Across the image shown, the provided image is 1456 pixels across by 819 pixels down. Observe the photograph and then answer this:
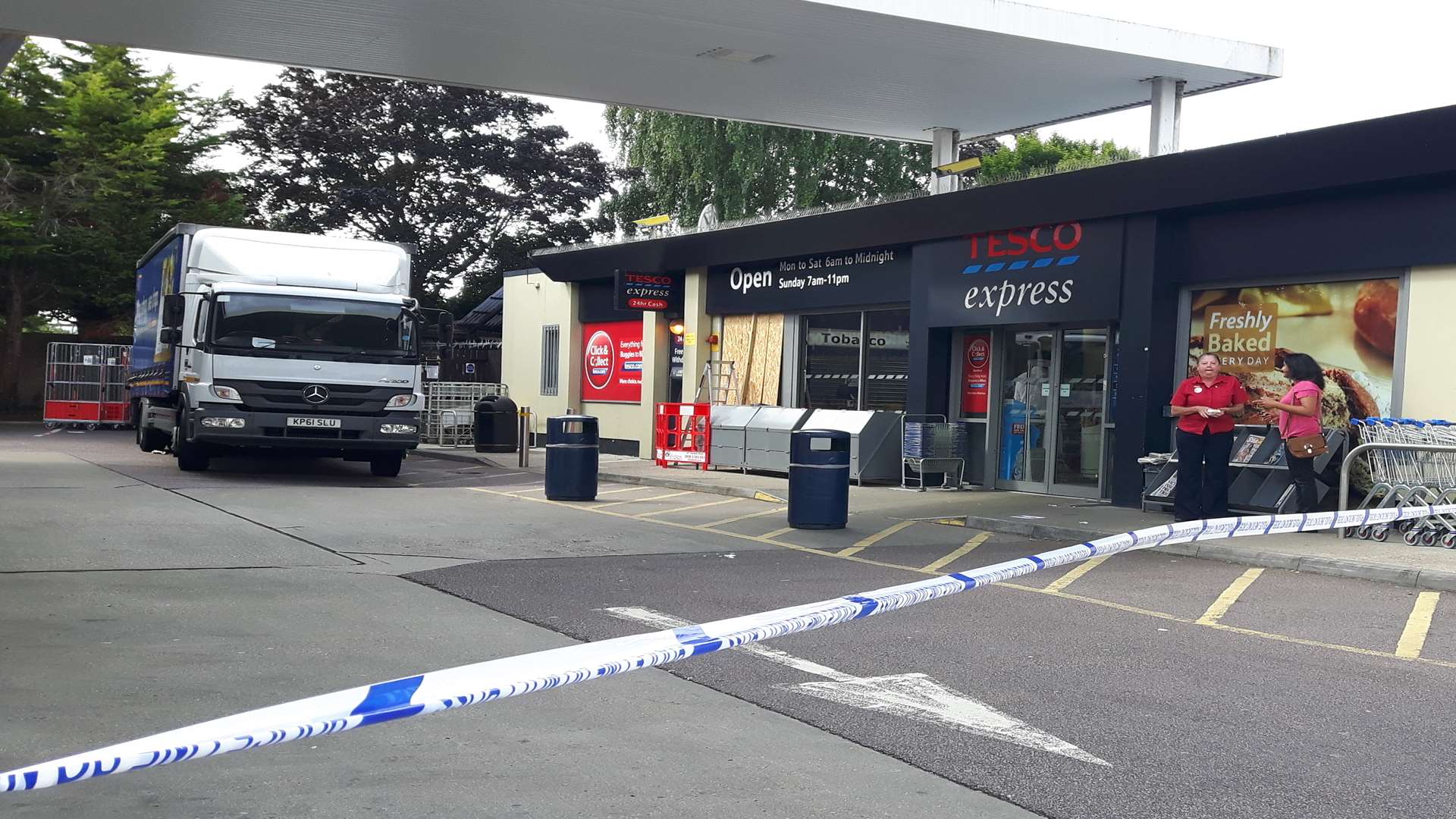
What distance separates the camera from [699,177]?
3694 centimetres

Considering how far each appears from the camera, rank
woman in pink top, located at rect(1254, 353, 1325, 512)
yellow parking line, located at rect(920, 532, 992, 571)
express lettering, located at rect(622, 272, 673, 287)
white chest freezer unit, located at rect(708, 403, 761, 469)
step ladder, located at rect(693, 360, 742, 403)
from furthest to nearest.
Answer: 1. express lettering, located at rect(622, 272, 673, 287)
2. step ladder, located at rect(693, 360, 742, 403)
3. white chest freezer unit, located at rect(708, 403, 761, 469)
4. woman in pink top, located at rect(1254, 353, 1325, 512)
5. yellow parking line, located at rect(920, 532, 992, 571)

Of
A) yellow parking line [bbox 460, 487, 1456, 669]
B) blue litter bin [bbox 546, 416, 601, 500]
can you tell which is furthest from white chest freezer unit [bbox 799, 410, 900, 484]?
yellow parking line [bbox 460, 487, 1456, 669]

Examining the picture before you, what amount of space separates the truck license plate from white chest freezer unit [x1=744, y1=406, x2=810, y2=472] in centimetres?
636

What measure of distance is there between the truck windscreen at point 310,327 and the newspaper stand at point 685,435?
5.17 metres

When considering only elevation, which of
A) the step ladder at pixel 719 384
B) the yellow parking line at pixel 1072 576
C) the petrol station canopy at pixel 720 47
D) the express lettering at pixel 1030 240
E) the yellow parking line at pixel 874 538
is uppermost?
the petrol station canopy at pixel 720 47

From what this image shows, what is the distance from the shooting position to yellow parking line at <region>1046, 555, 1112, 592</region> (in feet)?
31.2

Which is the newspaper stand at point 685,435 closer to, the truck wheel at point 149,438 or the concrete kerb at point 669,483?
the concrete kerb at point 669,483

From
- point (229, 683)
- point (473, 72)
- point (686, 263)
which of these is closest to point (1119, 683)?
point (229, 683)

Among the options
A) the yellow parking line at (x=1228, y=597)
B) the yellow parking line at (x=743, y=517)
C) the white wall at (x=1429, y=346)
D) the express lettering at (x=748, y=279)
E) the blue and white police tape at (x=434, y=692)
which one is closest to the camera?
the blue and white police tape at (x=434, y=692)

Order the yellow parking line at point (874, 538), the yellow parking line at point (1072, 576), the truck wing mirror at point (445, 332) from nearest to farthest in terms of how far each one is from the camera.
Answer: the yellow parking line at point (1072, 576) < the yellow parking line at point (874, 538) < the truck wing mirror at point (445, 332)

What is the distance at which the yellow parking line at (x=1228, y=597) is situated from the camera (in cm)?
831

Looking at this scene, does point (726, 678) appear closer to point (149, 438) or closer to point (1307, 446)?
point (1307, 446)

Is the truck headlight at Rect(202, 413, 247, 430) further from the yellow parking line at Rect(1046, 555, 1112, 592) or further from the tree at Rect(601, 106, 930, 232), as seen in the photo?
the tree at Rect(601, 106, 930, 232)

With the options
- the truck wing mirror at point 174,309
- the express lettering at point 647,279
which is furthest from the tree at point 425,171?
the truck wing mirror at point 174,309
